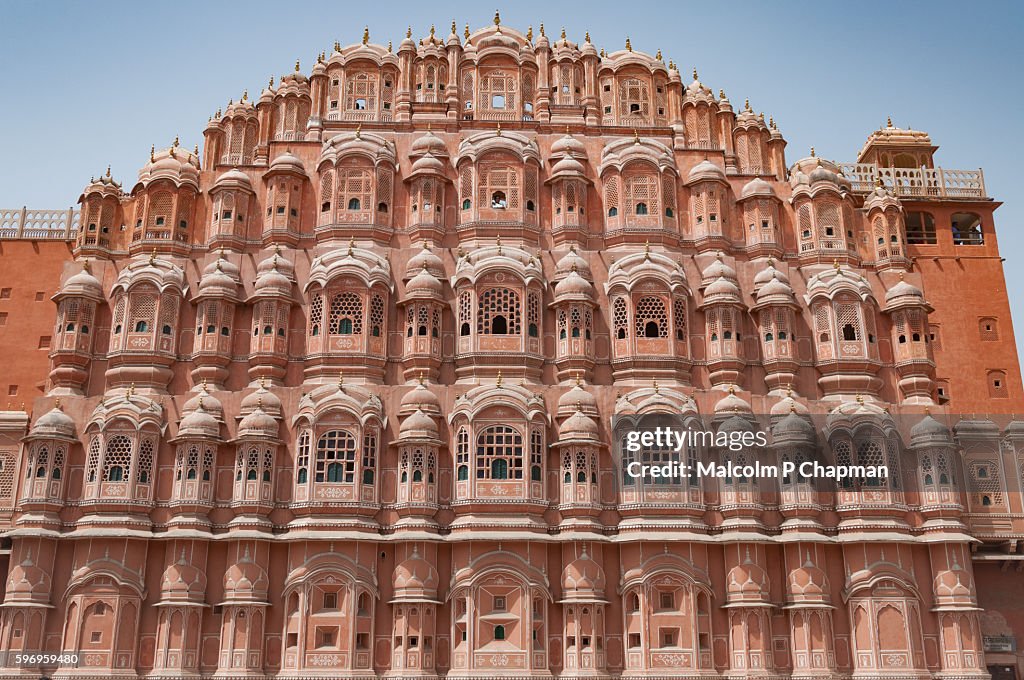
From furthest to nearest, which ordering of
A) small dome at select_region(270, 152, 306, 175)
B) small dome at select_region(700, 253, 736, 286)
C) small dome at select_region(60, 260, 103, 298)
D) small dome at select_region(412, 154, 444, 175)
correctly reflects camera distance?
small dome at select_region(270, 152, 306, 175) < small dome at select_region(412, 154, 444, 175) < small dome at select_region(700, 253, 736, 286) < small dome at select_region(60, 260, 103, 298)

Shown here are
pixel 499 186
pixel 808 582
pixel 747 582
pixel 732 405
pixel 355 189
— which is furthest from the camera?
pixel 499 186

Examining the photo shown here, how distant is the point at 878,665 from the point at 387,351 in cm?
1899

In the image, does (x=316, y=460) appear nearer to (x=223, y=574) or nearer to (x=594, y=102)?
(x=223, y=574)

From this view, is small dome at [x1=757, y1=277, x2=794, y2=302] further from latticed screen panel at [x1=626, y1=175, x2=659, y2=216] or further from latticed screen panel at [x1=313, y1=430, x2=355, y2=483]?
latticed screen panel at [x1=313, y1=430, x2=355, y2=483]

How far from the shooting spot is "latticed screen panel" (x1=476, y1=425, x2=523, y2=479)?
3125 cm

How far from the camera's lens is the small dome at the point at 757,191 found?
120ft

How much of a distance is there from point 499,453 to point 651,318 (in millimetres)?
7524

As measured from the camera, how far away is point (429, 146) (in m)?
36.5

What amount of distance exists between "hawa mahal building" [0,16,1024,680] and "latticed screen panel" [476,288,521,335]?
183 mm

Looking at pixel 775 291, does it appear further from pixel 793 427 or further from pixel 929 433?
pixel 929 433

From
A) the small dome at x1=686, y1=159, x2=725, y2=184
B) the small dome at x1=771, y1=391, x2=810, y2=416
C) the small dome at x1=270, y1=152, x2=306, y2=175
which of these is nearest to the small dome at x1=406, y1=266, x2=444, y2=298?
the small dome at x1=270, y1=152, x2=306, y2=175

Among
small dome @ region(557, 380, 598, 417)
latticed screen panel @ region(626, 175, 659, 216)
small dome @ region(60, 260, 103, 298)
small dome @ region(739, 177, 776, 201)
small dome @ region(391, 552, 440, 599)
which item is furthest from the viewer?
small dome @ region(739, 177, 776, 201)

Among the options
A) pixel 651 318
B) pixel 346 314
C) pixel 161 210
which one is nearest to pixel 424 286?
pixel 346 314

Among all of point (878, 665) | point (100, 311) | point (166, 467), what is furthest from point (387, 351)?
point (878, 665)
